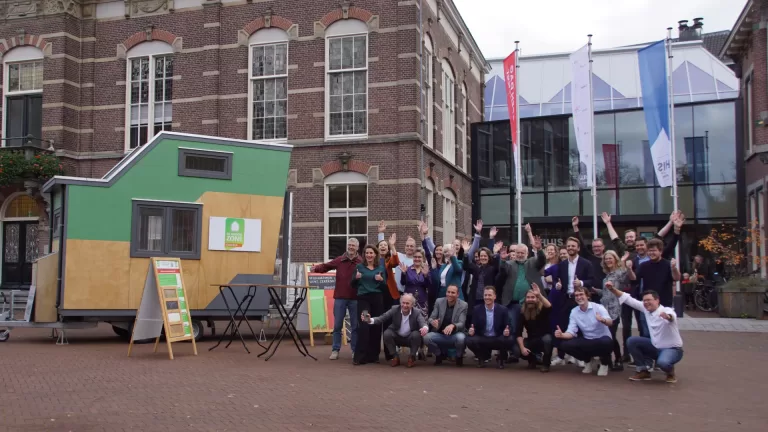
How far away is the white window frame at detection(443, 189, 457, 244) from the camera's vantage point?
23.3m

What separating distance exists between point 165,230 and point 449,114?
1348cm

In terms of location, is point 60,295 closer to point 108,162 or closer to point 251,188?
point 251,188

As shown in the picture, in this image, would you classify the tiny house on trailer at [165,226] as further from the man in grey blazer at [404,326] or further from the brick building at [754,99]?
the brick building at [754,99]

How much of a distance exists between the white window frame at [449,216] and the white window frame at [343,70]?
444 cm

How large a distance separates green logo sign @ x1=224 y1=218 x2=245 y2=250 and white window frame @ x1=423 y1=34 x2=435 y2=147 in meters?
8.68

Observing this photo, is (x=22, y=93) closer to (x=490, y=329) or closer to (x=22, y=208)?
(x=22, y=208)

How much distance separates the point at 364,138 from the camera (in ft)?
65.5

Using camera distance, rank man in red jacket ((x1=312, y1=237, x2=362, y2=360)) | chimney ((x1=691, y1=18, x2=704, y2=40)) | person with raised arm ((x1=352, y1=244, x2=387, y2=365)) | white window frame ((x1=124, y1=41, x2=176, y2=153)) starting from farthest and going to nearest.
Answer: chimney ((x1=691, y1=18, x2=704, y2=40))
white window frame ((x1=124, y1=41, x2=176, y2=153))
man in red jacket ((x1=312, y1=237, x2=362, y2=360))
person with raised arm ((x1=352, y1=244, x2=387, y2=365))

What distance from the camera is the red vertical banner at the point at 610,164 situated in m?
26.6

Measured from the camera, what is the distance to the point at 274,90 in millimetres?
20859

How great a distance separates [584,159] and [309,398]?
574 inches

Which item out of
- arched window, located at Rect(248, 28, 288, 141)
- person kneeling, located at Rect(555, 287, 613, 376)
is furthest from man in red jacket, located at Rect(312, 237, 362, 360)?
arched window, located at Rect(248, 28, 288, 141)

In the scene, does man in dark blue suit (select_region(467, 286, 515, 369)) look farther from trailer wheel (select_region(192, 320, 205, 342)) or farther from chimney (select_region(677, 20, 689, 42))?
chimney (select_region(677, 20, 689, 42))

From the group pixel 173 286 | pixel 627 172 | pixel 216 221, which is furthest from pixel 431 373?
pixel 627 172
